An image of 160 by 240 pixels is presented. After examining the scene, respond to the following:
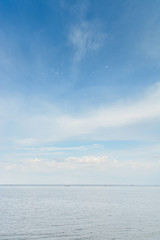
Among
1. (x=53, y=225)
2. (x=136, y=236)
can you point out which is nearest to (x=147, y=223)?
(x=136, y=236)

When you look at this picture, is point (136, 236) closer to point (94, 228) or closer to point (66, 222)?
point (94, 228)

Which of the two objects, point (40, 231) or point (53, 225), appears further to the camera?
point (53, 225)

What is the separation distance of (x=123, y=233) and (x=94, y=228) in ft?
22.1

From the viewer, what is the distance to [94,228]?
42969 mm

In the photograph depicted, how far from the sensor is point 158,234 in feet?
124

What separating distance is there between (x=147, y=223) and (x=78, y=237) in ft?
63.6

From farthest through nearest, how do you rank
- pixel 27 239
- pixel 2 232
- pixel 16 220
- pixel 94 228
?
pixel 16 220
pixel 94 228
pixel 2 232
pixel 27 239

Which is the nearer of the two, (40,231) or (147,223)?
(40,231)

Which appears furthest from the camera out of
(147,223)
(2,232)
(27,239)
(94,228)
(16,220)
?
(16,220)

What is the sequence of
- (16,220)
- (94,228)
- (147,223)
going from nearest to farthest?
1. (94,228)
2. (147,223)
3. (16,220)

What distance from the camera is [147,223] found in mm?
47500

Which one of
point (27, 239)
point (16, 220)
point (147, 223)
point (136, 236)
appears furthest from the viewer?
point (16, 220)

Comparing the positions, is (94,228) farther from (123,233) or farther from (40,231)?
(40,231)

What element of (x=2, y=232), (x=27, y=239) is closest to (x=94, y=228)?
(x=27, y=239)
